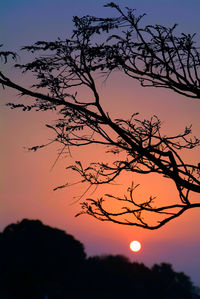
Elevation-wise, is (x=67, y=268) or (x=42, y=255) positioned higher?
(x=42, y=255)

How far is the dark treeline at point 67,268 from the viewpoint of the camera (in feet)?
251

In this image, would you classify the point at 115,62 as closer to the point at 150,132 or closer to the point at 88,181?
the point at 150,132

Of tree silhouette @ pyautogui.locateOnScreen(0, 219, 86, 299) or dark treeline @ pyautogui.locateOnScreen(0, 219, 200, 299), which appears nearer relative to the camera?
tree silhouette @ pyautogui.locateOnScreen(0, 219, 86, 299)

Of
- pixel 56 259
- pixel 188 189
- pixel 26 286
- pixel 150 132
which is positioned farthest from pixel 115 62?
pixel 56 259

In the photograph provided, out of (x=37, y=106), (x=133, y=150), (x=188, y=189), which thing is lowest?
(x=188, y=189)

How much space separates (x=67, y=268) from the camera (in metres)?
81.9

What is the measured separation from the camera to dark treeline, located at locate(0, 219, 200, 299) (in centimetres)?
7650

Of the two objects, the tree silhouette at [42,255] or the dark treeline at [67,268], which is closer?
the tree silhouette at [42,255]

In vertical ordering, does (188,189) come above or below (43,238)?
below

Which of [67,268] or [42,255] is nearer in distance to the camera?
[42,255]

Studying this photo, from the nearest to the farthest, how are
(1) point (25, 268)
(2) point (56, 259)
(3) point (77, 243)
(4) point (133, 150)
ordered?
(4) point (133, 150)
(1) point (25, 268)
(2) point (56, 259)
(3) point (77, 243)

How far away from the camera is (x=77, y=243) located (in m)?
87.1

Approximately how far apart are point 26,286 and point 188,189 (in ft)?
194

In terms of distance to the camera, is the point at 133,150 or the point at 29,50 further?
the point at 29,50
